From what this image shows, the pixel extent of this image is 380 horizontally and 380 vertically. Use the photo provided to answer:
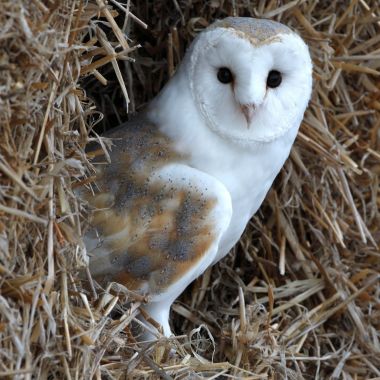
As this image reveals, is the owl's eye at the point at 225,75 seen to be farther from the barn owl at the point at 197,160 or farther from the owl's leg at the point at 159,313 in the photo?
the owl's leg at the point at 159,313

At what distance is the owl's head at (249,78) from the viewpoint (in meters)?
2.02

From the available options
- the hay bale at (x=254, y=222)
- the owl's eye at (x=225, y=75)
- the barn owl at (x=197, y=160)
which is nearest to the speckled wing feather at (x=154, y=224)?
the barn owl at (x=197, y=160)

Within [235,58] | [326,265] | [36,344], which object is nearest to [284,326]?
[326,265]

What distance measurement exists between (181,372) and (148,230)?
0.35 m

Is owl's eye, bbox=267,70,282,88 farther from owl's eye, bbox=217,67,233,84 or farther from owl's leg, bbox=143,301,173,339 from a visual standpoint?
owl's leg, bbox=143,301,173,339

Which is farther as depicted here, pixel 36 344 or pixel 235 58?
pixel 235 58

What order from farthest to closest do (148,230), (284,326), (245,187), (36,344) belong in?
(284,326) → (245,187) → (148,230) → (36,344)

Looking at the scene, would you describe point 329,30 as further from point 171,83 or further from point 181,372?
point 181,372

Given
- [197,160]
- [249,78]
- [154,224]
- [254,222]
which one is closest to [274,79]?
[249,78]

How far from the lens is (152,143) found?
214 cm

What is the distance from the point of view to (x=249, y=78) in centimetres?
200

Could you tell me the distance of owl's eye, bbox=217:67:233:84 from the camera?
2082 mm

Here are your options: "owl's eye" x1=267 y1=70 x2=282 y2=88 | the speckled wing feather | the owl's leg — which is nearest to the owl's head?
"owl's eye" x1=267 y1=70 x2=282 y2=88

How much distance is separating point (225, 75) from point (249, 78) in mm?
104
